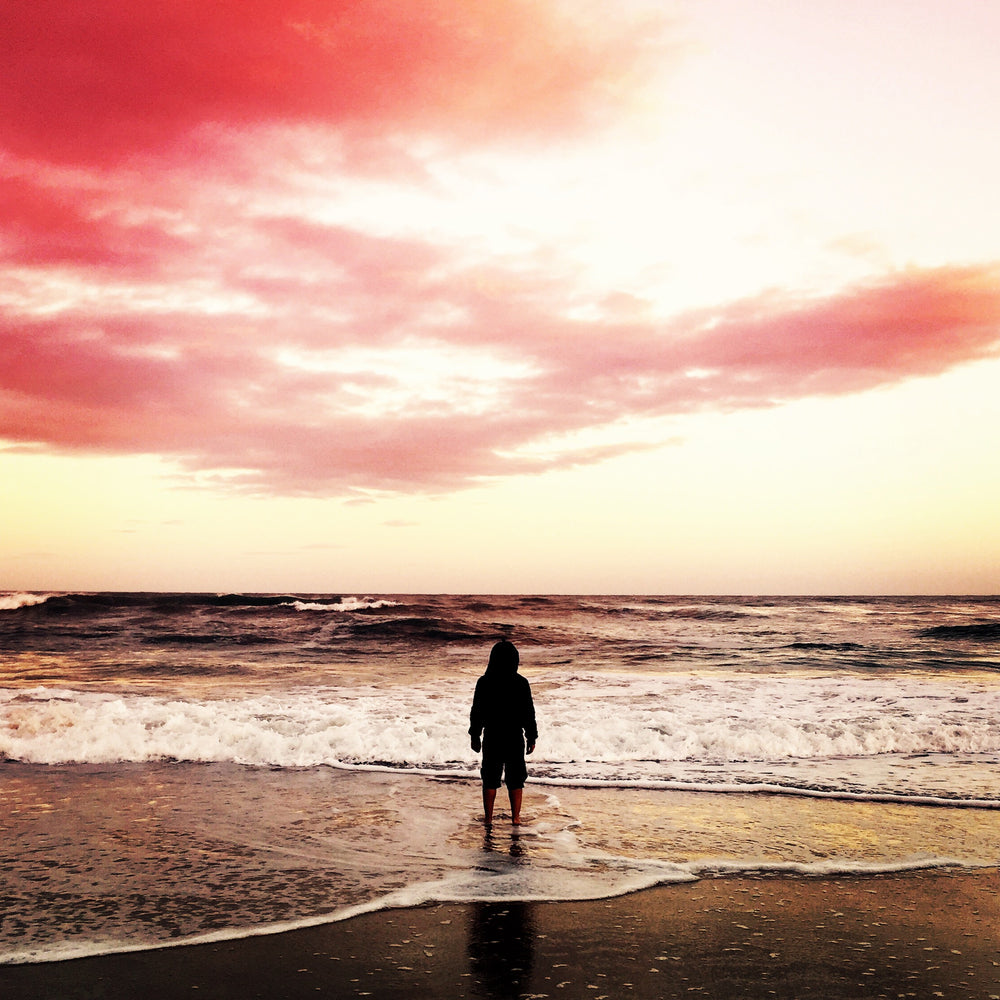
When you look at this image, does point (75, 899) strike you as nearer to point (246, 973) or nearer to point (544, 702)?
point (246, 973)

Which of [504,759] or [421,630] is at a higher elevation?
[504,759]

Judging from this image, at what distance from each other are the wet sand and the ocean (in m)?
0.36

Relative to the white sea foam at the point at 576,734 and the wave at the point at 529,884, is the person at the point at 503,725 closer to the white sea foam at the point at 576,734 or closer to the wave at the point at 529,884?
the wave at the point at 529,884

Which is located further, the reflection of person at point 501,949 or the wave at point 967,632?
the wave at point 967,632

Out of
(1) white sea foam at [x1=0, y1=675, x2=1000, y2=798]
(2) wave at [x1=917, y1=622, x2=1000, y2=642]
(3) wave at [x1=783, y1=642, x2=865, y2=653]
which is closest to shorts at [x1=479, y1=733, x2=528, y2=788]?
(1) white sea foam at [x1=0, y1=675, x2=1000, y2=798]

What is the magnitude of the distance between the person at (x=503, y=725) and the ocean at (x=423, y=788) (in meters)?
0.52

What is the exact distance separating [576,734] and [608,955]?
7.63m

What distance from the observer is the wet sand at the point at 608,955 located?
15.1 ft

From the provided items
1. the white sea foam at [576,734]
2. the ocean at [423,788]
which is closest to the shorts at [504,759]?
the ocean at [423,788]

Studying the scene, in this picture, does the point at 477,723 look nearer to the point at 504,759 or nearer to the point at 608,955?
the point at 504,759

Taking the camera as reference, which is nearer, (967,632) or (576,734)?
(576,734)

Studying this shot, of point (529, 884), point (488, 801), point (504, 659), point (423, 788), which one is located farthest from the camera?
point (423, 788)

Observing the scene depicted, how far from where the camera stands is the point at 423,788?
9930mm

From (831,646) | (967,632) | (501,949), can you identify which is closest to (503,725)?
(501,949)
